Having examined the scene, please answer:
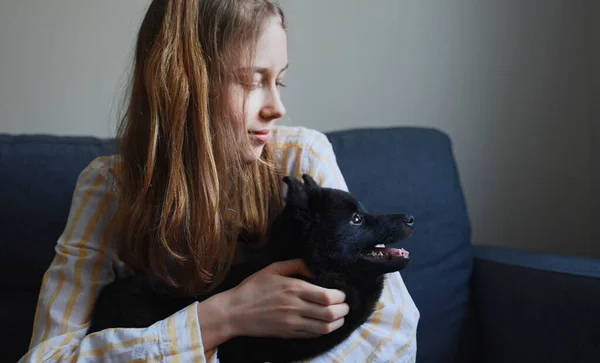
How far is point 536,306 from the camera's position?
1359mm

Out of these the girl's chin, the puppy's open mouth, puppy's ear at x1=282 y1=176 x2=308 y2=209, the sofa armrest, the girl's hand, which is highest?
the girl's chin

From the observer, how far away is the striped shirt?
100 centimetres

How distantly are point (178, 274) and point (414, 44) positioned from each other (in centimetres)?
124

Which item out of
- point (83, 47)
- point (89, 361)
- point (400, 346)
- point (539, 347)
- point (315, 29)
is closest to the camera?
point (89, 361)

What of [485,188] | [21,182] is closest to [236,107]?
[21,182]

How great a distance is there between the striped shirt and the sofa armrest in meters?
0.35

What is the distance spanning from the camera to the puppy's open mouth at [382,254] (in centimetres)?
94

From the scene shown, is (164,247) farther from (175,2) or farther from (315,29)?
(315,29)

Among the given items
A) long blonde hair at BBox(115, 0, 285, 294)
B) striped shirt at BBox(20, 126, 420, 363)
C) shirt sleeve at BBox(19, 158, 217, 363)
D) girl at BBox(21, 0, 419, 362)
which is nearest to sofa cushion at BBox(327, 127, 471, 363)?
striped shirt at BBox(20, 126, 420, 363)

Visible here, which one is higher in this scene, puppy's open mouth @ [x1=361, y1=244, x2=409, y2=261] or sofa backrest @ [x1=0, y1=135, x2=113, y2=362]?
puppy's open mouth @ [x1=361, y1=244, x2=409, y2=261]

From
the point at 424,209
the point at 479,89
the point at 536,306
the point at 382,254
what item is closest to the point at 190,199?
the point at 382,254

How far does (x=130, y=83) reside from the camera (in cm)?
124

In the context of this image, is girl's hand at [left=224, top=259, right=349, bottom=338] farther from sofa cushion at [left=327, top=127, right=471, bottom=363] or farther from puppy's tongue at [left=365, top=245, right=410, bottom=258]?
sofa cushion at [left=327, top=127, right=471, bottom=363]

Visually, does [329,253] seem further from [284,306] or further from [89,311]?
[89,311]
